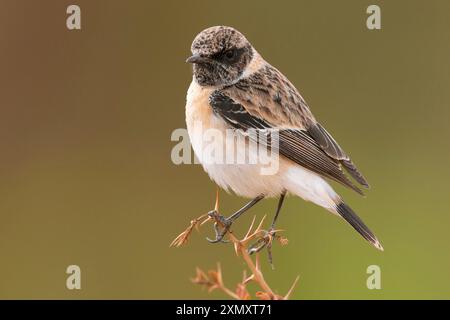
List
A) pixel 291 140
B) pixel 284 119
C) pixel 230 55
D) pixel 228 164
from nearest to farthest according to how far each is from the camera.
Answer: pixel 228 164 → pixel 291 140 → pixel 284 119 → pixel 230 55

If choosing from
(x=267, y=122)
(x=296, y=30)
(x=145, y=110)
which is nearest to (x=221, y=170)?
(x=267, y=122)

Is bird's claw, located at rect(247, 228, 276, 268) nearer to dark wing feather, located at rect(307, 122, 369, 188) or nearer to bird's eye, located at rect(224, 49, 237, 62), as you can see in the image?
dark wing feather, located at rect(307, 122, 369, 188)

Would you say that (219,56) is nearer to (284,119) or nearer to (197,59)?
(197,59)

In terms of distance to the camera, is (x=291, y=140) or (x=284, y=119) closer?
(x=291, y=140)

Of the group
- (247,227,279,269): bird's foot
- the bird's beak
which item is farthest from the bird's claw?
the bird's beak

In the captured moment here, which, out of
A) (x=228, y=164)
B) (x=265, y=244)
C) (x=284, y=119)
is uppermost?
(x=284, y=119)

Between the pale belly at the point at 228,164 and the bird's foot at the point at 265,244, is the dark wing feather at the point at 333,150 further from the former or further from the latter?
the bird's foot at the point at 265,244

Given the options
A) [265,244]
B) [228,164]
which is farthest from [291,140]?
[265,244]

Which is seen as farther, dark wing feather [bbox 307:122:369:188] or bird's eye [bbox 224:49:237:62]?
bird's eye [bbox 224:49:237:62]
